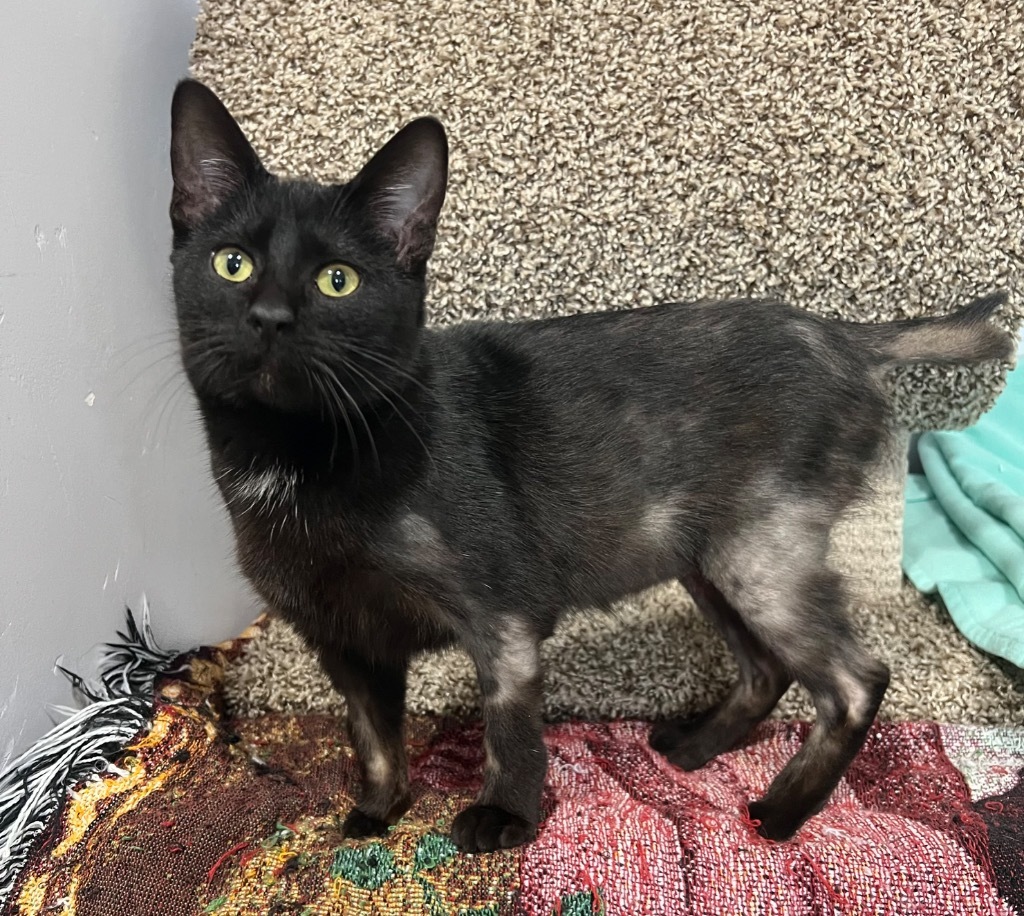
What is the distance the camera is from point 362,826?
1090 mm

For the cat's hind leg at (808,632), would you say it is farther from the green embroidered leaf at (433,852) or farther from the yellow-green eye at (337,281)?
the yellow-green eye at (337,281)

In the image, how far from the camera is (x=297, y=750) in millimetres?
1342

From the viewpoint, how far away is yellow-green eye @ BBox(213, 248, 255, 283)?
0.92 meters

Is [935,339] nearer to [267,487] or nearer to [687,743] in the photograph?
[687,743]

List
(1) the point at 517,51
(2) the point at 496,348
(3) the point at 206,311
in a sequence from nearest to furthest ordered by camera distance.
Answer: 1. (3) the point at 206,311
2. (2) the point at 496,348
3. (1) the point at 517,51

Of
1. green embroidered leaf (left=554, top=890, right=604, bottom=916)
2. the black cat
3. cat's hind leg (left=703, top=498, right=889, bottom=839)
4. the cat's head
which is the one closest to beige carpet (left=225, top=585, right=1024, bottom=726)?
the black cat

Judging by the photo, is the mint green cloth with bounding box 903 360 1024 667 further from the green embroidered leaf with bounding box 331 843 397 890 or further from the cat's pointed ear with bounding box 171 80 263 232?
the cat's pointed ear with bounding box 171 80 263 232

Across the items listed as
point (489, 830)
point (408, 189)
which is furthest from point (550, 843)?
point (408, 189)

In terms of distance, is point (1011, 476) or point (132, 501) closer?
point (132, 501)

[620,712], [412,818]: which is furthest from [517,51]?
[412,818]

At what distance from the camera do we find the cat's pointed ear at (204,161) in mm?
965

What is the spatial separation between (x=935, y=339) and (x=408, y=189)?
0.75m

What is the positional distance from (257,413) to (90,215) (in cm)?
55

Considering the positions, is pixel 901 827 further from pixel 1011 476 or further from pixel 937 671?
pixel 1011 476
